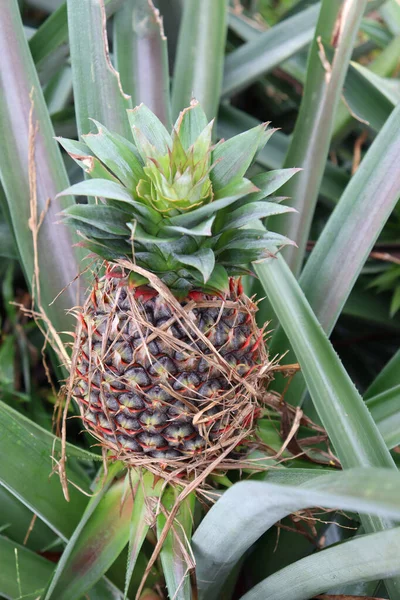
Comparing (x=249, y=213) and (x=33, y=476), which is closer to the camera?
(x=249, y=213)

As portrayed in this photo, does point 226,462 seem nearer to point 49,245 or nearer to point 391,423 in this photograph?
point 391,423

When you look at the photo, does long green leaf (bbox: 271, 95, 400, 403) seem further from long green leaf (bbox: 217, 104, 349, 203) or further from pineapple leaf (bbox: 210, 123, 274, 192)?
long green leaf (bbox: 217, 104, 349, 203)

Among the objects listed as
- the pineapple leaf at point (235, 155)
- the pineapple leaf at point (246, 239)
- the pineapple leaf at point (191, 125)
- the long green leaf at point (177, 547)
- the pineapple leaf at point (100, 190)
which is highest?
the pineapple leaf at point (191, 125)

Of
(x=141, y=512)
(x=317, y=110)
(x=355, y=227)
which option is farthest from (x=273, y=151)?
(x=141, y=512)

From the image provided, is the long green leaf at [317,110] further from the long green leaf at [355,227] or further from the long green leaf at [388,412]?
the long green leaf at [388,412]

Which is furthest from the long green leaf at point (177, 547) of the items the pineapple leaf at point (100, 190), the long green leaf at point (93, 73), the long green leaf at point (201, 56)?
the long green leaf at point (201, 56)

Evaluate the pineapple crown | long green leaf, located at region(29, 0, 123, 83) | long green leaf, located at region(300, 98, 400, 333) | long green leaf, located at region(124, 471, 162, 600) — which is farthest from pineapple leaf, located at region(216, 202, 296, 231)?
long green leaf, located at region(29, 0, 123, 83)

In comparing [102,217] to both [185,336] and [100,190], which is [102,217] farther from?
[185,336]
